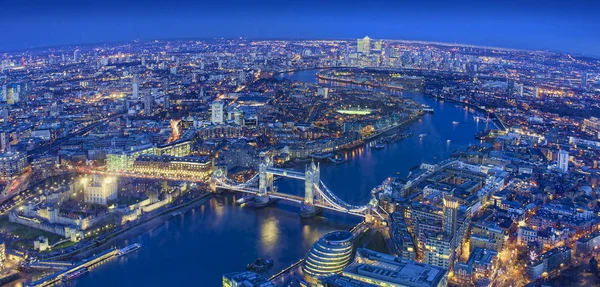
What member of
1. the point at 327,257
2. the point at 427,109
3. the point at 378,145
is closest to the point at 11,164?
the point at 327,257

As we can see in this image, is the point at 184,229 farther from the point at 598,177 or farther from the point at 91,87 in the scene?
the point at 91,87

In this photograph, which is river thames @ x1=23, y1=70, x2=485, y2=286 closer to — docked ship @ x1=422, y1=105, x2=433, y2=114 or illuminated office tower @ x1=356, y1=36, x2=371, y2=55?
docked ship @ x1=422, y1=105, x2=433, y2=114

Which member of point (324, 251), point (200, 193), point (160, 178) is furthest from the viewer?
point (160, 178)

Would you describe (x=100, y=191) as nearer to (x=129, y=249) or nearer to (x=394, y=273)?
(x=129, y=249)

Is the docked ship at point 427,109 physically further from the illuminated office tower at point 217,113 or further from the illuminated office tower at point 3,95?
the illuminated office tower at point 3,95

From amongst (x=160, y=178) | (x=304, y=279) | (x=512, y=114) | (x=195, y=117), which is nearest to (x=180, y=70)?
(x=195, y=117)

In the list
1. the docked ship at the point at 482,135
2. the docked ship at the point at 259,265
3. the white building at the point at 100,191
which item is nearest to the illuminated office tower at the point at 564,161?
the docked ship at the point at 482,135

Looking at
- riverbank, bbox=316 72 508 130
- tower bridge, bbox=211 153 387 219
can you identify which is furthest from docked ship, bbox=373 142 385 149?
riverbank, bbox=316 72 508 130
